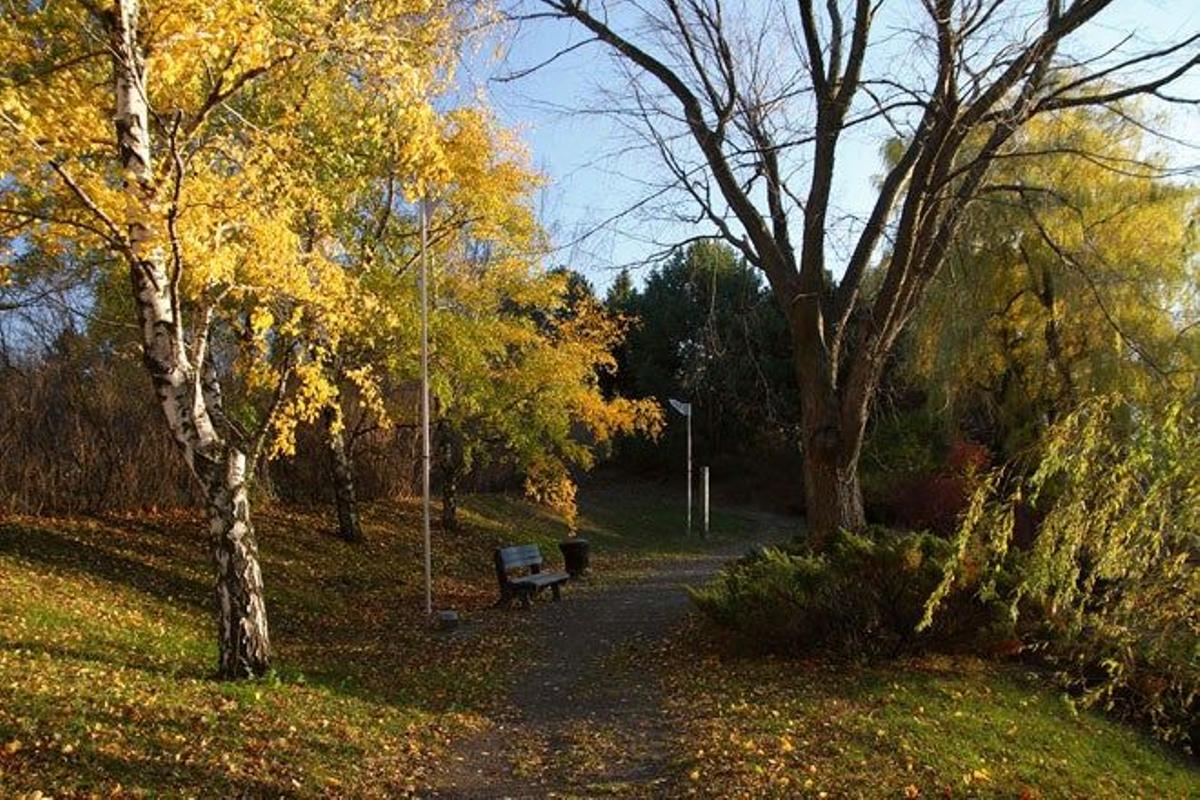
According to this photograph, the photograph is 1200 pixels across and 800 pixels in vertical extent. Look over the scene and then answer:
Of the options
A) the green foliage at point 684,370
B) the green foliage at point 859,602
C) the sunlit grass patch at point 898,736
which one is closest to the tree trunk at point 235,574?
the sunlit grass patch at point 898,736

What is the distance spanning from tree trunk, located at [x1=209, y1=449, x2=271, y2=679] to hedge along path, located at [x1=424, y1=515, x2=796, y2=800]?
6.17 feet

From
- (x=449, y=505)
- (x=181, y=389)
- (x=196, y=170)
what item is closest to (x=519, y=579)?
(x=449, y=505)

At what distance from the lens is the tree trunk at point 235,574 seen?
705 centimetres

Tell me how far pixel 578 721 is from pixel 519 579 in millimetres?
6458

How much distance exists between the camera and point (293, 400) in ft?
27.5

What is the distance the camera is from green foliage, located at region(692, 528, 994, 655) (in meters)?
8.44

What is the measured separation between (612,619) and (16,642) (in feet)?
22.7

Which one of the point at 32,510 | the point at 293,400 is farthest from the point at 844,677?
the point at 32,510

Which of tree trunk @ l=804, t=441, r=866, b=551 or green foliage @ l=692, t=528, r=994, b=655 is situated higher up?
tree trunk @ l=804, t=441, r=866, b=551

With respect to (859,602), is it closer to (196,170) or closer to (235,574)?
(235,574)

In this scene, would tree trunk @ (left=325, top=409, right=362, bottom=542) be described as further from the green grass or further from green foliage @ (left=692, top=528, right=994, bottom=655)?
green foliage @ (left=692, top=528, right=994, bottom=655)

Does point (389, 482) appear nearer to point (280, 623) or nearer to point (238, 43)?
point (280, 623)

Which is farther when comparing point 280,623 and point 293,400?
point 280,623

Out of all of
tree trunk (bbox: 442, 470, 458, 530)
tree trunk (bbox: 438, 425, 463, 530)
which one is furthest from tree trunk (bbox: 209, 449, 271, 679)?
tree trunk (bbox: 442, 470, 458, 530)
